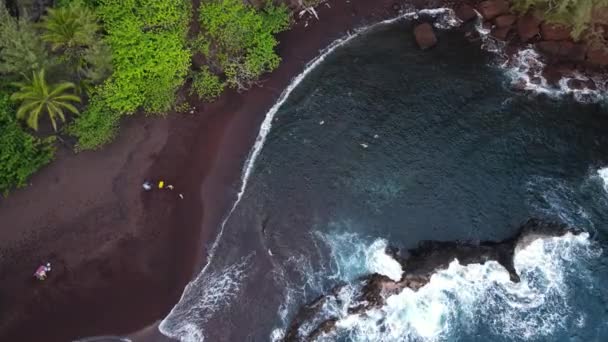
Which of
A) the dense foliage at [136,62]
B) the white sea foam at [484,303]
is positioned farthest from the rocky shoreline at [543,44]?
the dense foliage at [136,62]

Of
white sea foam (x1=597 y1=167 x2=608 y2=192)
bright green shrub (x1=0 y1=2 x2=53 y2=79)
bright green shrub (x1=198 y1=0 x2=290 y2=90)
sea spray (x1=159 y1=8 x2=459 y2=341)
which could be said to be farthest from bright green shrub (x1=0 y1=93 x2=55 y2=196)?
white sea foam (x1=597 y1=167 x2=608 y2=192)

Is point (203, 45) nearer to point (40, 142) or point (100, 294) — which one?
point (40, 142)

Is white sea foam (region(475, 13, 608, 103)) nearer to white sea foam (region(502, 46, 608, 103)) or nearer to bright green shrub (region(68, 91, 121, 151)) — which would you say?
white sea foam (region(502, 46, 608, 103))

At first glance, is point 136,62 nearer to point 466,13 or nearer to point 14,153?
point 14,153

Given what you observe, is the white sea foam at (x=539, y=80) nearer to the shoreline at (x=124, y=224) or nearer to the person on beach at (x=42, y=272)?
the shoreline at (x=124, y=224)

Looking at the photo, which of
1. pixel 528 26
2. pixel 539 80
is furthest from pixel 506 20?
pixel 539 80
